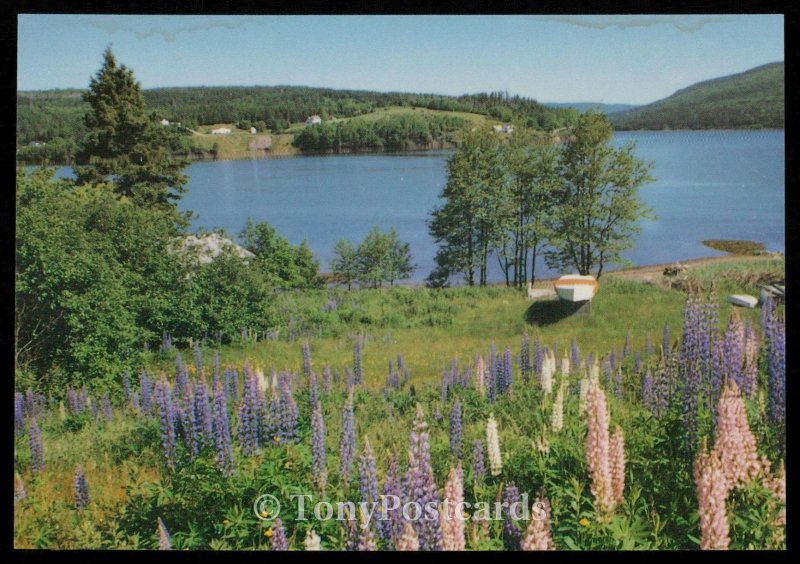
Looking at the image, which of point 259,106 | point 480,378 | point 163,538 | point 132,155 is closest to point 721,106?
point 480,378

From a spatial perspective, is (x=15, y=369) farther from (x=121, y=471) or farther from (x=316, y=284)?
(x=316, y=284)

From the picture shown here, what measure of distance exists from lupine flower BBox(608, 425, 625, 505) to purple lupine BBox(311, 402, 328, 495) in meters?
2.40

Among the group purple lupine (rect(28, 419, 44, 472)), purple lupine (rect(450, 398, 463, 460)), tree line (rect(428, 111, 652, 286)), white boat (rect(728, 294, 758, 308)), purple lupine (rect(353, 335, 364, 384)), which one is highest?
tree line (rect(428, 111, 652, 286))

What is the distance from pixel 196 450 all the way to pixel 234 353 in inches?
56.6

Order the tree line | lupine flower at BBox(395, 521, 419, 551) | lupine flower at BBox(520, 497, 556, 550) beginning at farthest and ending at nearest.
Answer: the tree line → lupine flower at BBox(520, 497, 556, 550) → lupine flower at BBox(395, 521, 419, 551)

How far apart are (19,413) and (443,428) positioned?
4247mm

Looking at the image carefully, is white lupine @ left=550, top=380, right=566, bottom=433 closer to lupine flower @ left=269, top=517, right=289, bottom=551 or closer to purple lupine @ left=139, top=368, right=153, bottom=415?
lupine flower @ left=269, top=517, right=289, bottom=551

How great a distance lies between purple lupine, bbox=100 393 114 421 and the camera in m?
7.84

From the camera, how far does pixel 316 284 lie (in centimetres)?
836

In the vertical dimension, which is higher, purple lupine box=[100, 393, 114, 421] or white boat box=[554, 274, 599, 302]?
white boat box=[554, 274, 599, 302]

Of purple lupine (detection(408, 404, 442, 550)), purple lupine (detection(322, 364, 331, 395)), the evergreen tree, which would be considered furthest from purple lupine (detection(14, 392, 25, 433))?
purple lupine (detection(408, 404, 442, 550))

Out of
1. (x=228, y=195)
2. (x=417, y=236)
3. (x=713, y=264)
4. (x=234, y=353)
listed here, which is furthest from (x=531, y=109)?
(x=234, y=353)

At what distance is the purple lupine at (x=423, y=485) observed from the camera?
5.75 meters

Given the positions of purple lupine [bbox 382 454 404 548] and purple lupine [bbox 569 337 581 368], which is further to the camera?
purple lupine [bbox 569 337 581 368]
